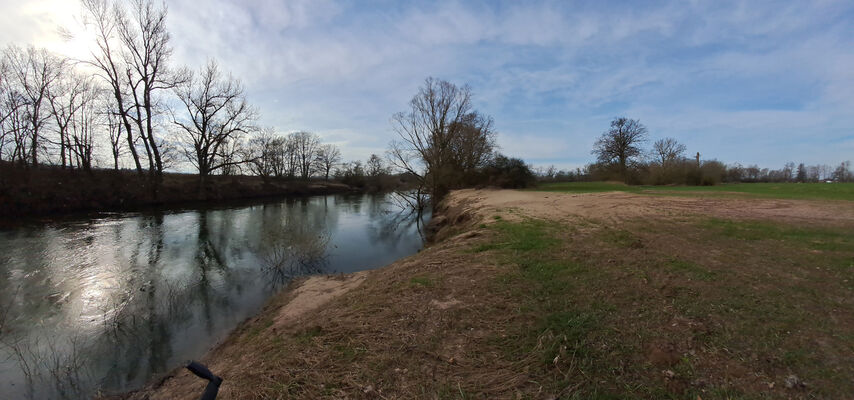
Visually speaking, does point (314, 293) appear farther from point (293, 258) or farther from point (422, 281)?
point (293, 258)

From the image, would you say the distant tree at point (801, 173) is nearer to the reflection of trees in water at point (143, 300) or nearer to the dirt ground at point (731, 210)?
the dirt ground at point (731, 210)

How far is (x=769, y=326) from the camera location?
3.24 m

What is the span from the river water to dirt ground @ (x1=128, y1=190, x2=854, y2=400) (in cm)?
132

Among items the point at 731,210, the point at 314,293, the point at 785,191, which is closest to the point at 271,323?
the point at 314,293

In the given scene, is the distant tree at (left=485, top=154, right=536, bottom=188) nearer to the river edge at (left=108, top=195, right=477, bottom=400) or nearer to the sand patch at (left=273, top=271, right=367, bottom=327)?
the river edge at (left=108, top=195, right=477, bottom=400)

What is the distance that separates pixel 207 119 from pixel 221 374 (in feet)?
107

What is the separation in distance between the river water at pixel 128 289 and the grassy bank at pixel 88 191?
4.69 m

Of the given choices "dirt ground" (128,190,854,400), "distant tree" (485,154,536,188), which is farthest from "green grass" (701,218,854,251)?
"distant tree" (485,154,536,188)

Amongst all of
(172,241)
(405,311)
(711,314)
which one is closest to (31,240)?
(172,241)

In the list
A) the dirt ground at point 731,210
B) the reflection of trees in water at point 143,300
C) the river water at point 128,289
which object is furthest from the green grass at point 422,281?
the dirt ground at point 731,210

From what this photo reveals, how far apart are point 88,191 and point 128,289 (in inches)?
848

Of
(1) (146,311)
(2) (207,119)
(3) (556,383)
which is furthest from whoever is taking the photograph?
(2) (207,119)

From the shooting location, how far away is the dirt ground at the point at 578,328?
271 centimetres

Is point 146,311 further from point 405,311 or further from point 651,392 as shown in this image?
point 651,392
